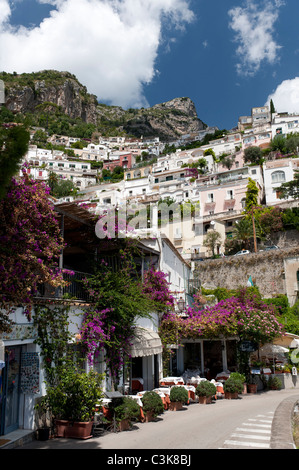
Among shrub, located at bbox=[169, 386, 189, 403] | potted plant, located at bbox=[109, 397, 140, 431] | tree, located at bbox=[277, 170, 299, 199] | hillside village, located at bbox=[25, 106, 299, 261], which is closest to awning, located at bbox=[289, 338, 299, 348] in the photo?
shrub, located at bbox=[169, 386, 189, 403]

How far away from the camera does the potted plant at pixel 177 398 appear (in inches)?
536

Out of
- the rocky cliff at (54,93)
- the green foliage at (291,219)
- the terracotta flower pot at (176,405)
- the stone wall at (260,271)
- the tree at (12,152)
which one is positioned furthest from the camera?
the rocky cliff at (54,93)

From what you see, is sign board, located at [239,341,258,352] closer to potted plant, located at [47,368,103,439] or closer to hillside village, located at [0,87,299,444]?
hillside village, located at [0,87,299,444]

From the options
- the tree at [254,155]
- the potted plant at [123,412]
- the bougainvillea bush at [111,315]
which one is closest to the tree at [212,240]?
the tree at [254,155]

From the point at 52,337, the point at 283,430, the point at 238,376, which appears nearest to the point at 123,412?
the point at 52,337

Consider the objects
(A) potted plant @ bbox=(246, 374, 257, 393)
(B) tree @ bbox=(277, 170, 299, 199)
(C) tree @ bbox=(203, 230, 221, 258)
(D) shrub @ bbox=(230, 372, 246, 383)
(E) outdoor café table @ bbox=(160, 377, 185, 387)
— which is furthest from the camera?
(C) tree @ bbox=(203, 230, 221, 258)

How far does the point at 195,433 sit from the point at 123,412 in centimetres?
203

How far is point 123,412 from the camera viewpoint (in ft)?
34.2

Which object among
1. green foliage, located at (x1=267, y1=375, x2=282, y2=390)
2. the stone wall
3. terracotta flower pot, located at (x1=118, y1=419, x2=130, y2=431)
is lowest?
green foliage, located at (x1=267, y1=375, x2=282, y2=390)

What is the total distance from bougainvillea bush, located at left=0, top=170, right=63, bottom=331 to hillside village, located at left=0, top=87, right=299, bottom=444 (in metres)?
0.46

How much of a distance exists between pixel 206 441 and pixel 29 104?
572 feet

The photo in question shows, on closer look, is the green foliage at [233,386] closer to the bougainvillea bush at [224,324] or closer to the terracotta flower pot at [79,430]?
the bougainvillea bush at [224,324]

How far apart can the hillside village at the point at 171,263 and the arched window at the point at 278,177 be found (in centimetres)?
16

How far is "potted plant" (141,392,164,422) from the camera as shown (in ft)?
37.9
